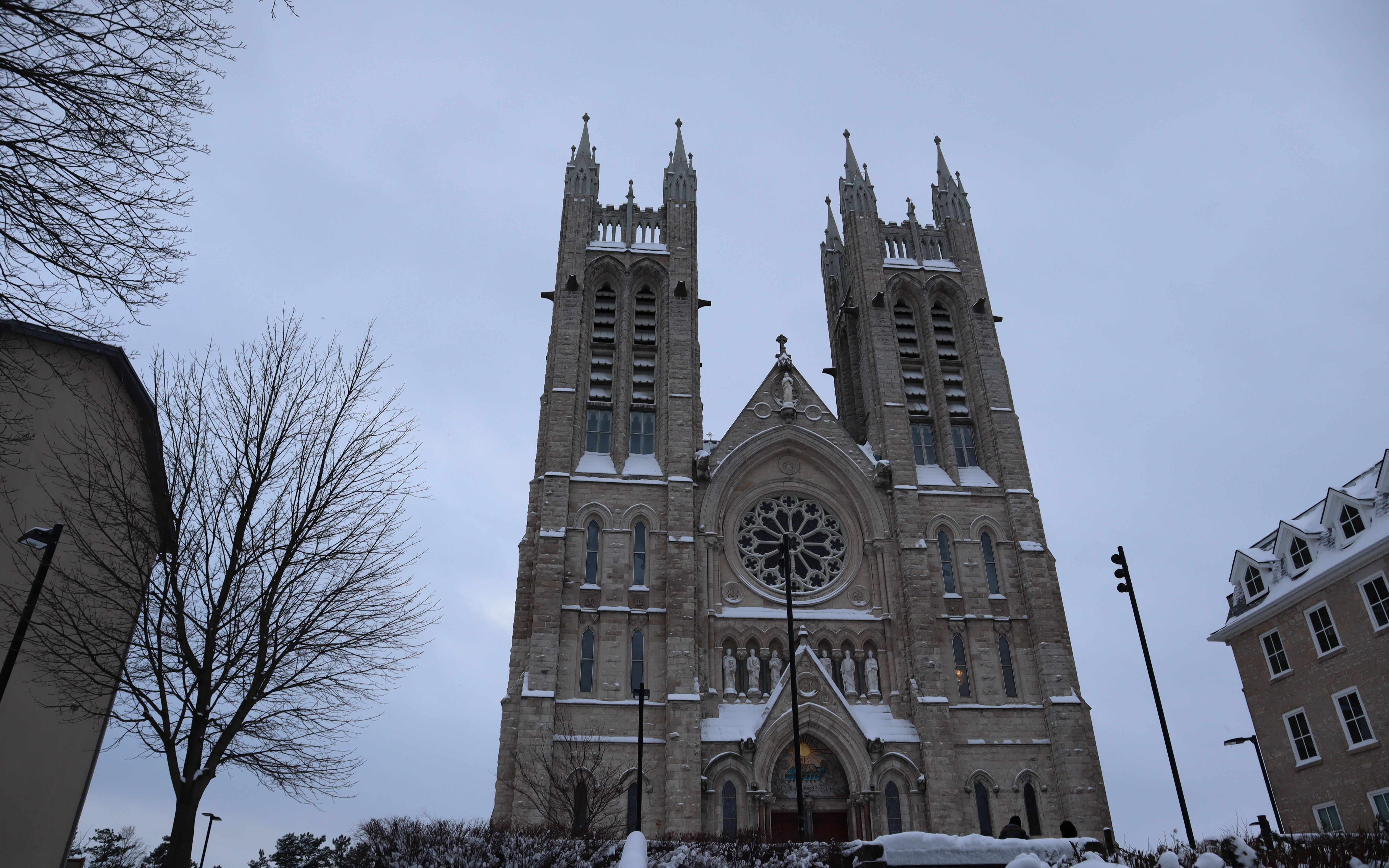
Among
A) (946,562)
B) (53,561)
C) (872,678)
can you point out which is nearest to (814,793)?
(872,678)

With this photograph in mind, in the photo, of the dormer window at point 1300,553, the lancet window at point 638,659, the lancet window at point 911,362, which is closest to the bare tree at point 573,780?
the lancet window at point 638,659

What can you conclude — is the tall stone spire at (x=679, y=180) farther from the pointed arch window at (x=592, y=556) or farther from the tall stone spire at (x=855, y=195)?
the pointed arch window at (x=592, y=556)

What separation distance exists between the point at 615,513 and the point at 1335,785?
20980 mm

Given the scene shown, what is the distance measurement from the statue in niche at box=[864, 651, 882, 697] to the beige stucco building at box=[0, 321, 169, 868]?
1978 centimetres

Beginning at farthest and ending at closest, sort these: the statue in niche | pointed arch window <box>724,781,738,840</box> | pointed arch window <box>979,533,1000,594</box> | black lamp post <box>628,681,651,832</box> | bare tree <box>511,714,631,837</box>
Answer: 1. pointed arch window <box>979,533,1000,594</box>
2. the statue in niche
3. pointed arch window <box>724,781,738,840</box>
4. bare tree <box>511,714,631,837</box>
5. black lamp post <box>628,681,651,832</box>

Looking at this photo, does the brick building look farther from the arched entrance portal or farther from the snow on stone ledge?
the snow on stone ledge

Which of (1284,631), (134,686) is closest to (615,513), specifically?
(134,686)

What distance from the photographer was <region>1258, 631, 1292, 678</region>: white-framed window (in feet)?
81.6

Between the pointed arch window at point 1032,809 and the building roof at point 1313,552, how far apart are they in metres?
7.72

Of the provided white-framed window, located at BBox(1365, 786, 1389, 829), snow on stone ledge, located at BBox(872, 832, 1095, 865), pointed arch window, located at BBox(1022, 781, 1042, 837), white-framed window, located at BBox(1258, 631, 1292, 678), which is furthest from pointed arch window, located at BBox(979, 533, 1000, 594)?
snow on stone ledge, located at BBox(872, 832, 1095, 865)

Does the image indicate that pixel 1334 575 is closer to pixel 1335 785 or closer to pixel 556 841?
pixel 1335 785

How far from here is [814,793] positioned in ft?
82.4

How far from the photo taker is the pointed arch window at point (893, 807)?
24562 millimetres

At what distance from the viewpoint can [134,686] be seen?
11438 mm
